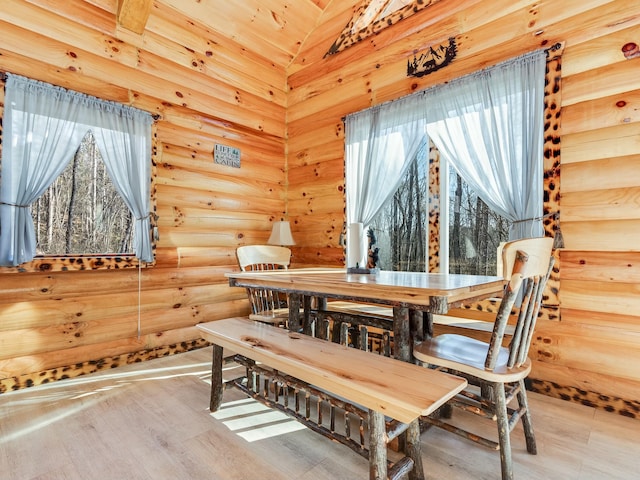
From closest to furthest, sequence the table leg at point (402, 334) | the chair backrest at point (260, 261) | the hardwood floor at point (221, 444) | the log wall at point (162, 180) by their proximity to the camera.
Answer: the hardwood floor at point (221, 444), the table leg at point (402, 334), the log wall at point (162, 180), the chair backrest at point (260, 261)

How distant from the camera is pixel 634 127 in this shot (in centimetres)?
213

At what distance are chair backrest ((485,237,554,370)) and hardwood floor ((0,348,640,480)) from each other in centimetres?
59

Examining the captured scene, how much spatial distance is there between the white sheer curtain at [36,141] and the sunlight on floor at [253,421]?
185 centimetres

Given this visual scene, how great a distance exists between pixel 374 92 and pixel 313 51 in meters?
1.18

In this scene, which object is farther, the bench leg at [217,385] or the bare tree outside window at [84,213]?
the bare tree outside window at [84,213]

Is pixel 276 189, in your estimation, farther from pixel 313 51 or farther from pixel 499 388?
pixel 499 388

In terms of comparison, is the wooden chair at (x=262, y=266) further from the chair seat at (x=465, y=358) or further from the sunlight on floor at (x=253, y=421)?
the chair seat at (x=465, y=358)

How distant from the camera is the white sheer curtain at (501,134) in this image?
2.42m

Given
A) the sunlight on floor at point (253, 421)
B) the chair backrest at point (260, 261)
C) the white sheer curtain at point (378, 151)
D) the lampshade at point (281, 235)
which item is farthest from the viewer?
the lampshade at point (281, 235)

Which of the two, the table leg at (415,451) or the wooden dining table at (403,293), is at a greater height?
the wooden dining table at (403,293)

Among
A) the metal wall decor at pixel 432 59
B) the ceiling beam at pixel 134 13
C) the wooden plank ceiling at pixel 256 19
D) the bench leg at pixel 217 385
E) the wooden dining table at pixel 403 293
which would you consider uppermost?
the wooden plank ceiling at pixel 256 19

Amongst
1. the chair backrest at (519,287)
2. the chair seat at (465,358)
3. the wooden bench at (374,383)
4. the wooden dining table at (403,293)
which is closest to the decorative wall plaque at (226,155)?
the wooden dining table at (403,293)

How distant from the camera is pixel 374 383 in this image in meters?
1.28

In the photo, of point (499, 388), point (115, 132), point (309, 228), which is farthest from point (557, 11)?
point (115, 132)
